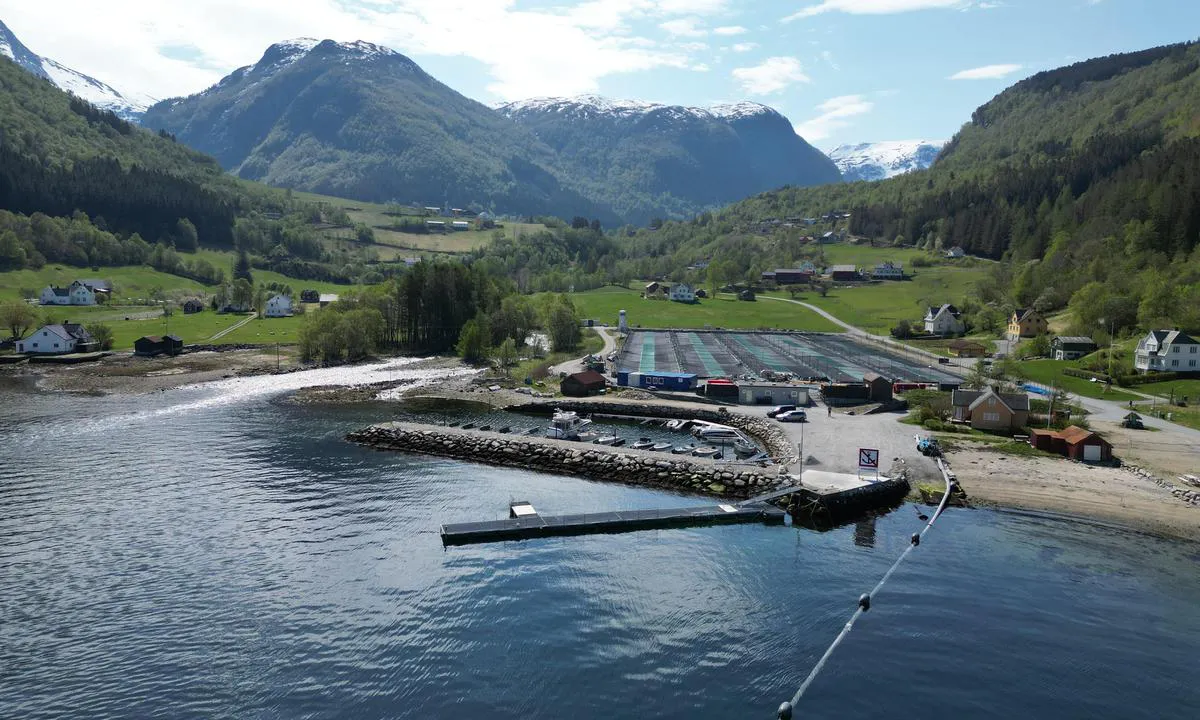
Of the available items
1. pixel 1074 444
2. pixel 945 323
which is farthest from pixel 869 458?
pixel 945 323

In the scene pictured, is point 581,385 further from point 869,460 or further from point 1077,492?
point 1077,492

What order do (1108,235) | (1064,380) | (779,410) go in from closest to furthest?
(779,410) → (1064,380) → (1108,235)

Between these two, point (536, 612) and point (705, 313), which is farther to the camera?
point (705, 313)

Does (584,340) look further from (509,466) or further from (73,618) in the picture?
(73,618)

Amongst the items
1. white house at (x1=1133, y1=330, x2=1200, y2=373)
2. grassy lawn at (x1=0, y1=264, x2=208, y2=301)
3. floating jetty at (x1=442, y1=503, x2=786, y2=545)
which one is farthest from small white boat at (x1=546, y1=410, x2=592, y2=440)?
grassy lawn at (x1=0, y1=264, x2=208, y2=301)

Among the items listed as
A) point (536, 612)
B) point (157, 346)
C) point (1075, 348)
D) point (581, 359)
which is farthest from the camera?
point (157, 346)

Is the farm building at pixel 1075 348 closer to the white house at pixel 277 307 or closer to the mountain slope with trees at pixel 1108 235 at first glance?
the mountain slope with trees at pixel 1108 235

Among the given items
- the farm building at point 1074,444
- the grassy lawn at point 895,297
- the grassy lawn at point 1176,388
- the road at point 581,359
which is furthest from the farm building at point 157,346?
the grassy lawn at point 1176,388

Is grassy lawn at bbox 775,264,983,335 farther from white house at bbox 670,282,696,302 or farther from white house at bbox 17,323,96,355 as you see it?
white house at bbox 17,323,96,355
